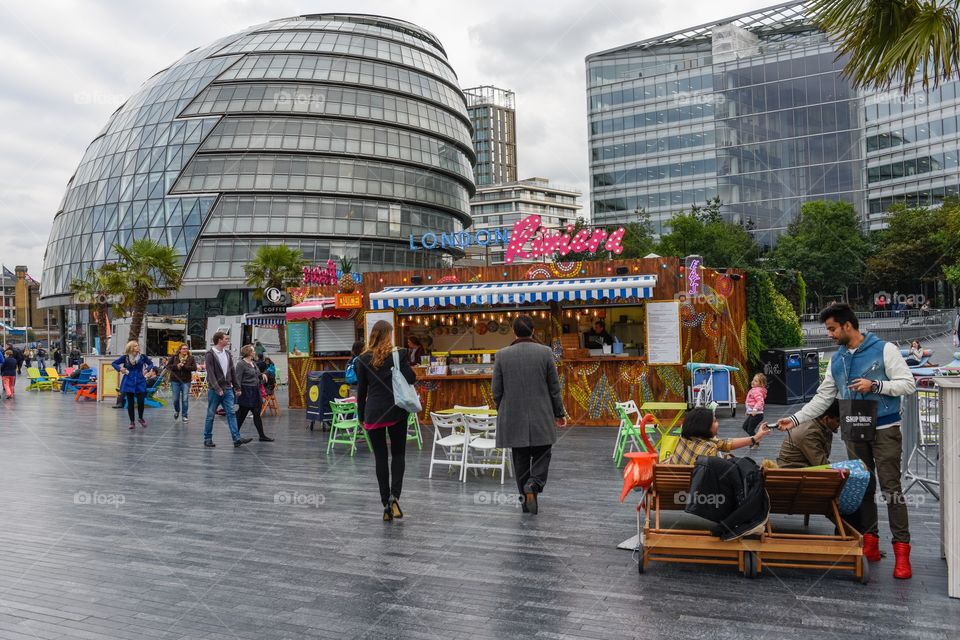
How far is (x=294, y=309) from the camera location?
1883 centimetres

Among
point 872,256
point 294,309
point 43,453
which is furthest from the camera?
point 872,256

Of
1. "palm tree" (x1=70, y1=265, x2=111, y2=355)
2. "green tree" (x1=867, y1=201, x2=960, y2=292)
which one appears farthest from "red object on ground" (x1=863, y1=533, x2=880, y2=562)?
"green tree" (x1=867, y1=201, x2=960, y2=292)

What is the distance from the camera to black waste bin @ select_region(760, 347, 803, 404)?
1727cm

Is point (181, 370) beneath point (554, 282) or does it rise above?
beneath

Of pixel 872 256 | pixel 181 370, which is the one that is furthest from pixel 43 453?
pixel 872 256

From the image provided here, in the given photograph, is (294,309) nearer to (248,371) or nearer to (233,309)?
(248,371)

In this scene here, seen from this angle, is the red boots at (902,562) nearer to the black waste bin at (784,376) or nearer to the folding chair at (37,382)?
the black waste bin at (784,376)

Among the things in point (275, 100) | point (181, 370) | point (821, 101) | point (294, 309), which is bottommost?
point (181, 370)

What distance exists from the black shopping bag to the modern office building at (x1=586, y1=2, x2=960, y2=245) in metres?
72.7

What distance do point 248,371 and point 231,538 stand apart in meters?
6.74
